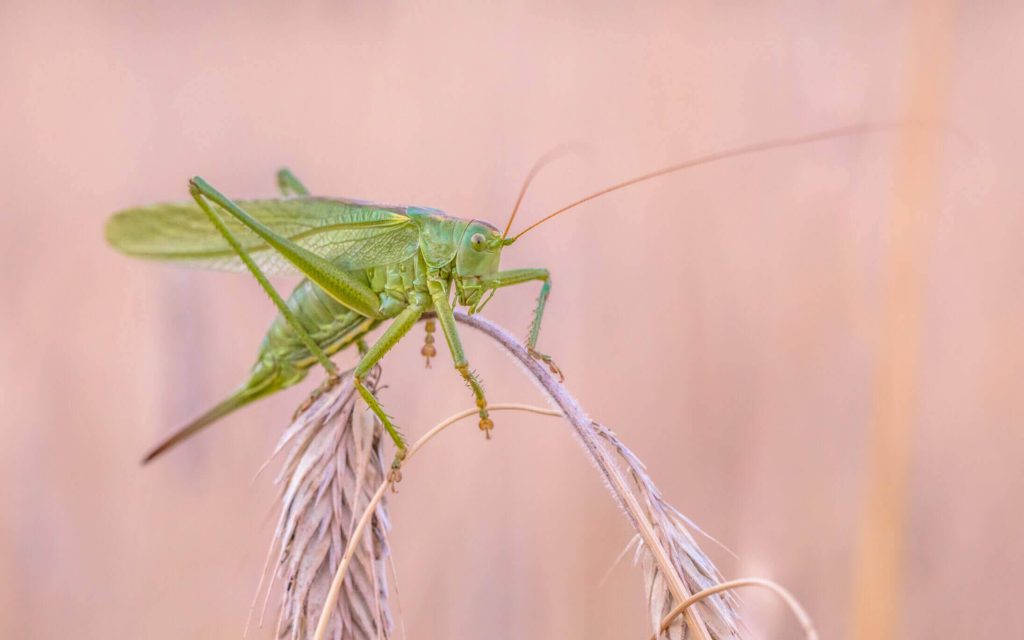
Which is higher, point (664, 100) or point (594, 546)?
point (664, 100)

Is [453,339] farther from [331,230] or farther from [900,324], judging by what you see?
[900,324]

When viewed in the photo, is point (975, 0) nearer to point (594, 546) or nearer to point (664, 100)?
point (664, 100)

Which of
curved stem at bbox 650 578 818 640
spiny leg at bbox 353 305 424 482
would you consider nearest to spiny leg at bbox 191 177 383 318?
spiny leg at bbox 353 305 424 482

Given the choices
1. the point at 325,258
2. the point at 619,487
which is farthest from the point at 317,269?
the point at 619,487

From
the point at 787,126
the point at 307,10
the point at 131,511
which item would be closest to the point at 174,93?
the point at 307,10

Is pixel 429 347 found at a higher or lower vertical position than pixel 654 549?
higher

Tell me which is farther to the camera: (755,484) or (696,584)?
(755,484)
